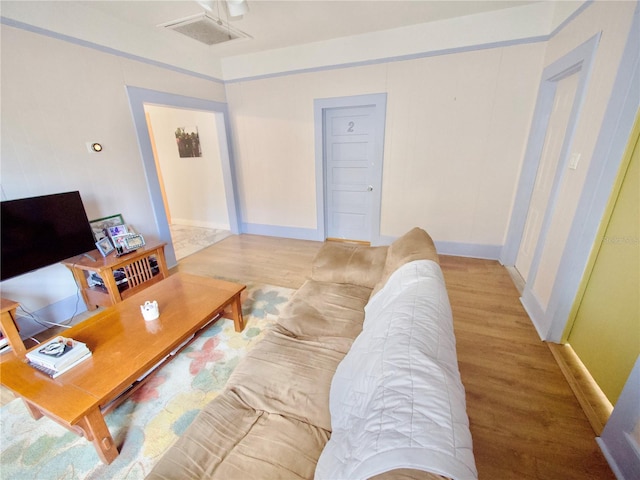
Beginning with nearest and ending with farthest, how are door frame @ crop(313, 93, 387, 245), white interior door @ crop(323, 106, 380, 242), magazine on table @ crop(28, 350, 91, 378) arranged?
magazine on table @ crop(28, 350, 91, 378) < door frame @ crop(313, 93, 387, 245) < white interior door @ crop(323, 106, 380, 242)

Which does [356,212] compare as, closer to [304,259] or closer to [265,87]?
[304,259]

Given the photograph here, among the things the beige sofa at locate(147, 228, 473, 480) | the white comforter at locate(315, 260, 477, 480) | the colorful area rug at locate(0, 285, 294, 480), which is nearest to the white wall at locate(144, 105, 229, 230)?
the colorful area rug at locate(0, 285, 294, 480)

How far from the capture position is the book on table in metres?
1.37

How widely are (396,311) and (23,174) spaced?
3.06 meters

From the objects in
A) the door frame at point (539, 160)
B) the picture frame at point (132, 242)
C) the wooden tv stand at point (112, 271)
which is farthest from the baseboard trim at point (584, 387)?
the picture frame at point (132, 242)

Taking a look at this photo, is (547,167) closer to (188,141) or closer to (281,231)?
(281,231)

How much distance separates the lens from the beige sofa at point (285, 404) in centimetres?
92

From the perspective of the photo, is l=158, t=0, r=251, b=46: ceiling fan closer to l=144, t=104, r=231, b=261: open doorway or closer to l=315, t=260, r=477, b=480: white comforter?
l=144, t=104, r=231, b=261: open doorway

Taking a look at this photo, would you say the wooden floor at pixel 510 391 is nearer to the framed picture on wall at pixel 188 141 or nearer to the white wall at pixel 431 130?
the white wall at pixel 431 130

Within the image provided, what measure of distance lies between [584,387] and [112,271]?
3592 millimetres

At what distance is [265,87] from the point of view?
389 cm

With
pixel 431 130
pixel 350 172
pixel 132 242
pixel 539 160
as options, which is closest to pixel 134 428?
pixel 132 242

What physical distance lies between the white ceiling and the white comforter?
2.87 metres

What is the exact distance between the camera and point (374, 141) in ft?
11.8
